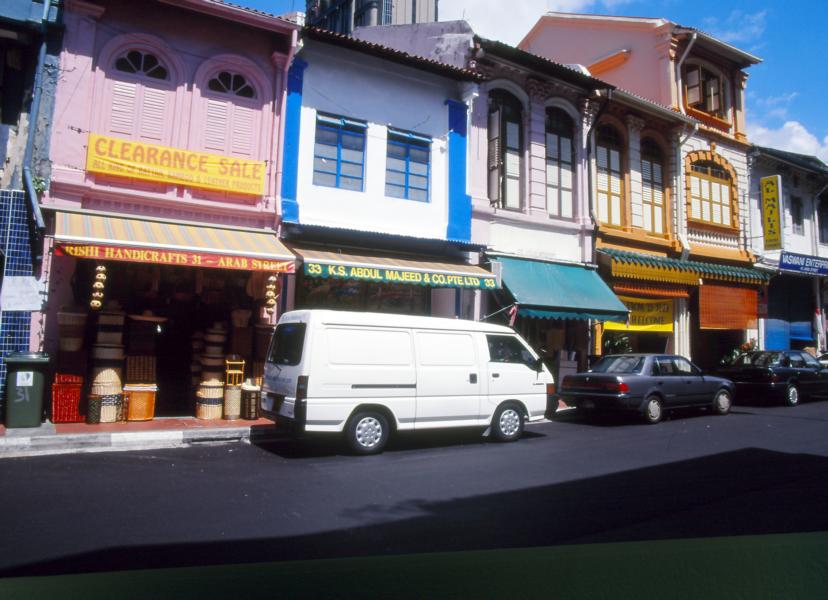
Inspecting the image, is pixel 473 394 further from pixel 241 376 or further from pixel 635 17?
pixel 635 17

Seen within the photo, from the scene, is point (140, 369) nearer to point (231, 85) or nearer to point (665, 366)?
point (231, 85)

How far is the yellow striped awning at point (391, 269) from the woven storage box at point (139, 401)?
3596 millimetres

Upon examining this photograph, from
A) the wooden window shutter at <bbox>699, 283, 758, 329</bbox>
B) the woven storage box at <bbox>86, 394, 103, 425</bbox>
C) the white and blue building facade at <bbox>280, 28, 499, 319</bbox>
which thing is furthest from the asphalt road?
the wooden window shutter at <bbox>699, 283, 758, 329</bbox>

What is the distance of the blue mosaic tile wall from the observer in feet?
31.9

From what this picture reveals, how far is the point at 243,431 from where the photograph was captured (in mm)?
9820

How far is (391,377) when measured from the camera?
8.93 meters

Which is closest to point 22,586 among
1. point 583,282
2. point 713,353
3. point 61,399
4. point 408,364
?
point 408,364

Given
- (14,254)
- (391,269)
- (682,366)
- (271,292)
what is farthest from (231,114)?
(682,366)

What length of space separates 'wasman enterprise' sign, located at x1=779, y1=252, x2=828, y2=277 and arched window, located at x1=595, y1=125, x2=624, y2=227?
802cm

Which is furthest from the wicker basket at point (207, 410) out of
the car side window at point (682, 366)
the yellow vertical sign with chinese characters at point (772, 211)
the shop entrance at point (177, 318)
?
the yellow vertical sign with chinese characters at point (772, 211)

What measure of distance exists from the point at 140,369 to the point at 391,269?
5197 mm

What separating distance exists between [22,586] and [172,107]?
11.9 metres

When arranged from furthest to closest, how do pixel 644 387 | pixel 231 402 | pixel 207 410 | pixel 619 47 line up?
1. pixel 619 47
2. pixel 644 387
3. pixel 231 402
4. pixel 207 410

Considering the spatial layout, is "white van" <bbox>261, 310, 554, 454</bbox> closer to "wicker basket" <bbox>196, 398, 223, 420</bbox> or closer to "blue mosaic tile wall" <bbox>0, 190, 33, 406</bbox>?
"wicker basket" <bbox>196, 398, 223, 420</bbox>
